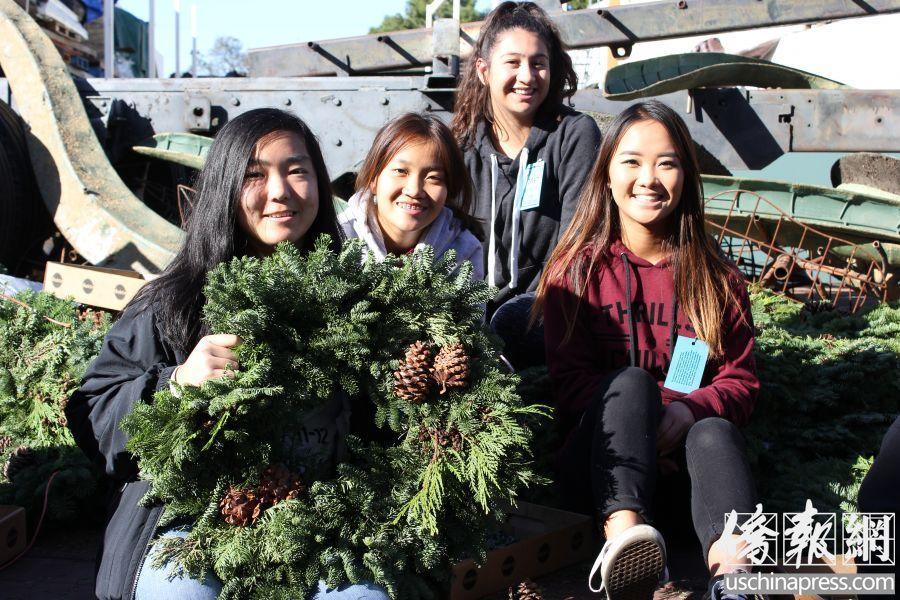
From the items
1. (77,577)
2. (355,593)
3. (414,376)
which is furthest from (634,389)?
(77,577)

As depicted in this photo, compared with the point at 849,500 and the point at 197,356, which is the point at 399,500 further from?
the point at 849,500

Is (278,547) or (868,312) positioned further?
(868,312)

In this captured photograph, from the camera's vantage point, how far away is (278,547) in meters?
1.76

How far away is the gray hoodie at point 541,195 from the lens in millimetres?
3619

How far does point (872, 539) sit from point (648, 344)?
84 centimetres

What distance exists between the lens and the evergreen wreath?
1772mm

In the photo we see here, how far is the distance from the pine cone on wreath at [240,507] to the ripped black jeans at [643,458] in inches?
35.2

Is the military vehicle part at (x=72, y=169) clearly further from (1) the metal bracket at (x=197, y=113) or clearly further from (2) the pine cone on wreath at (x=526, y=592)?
(2) the pine cone on wreath at (x=526, y=592)

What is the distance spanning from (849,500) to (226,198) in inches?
80.2

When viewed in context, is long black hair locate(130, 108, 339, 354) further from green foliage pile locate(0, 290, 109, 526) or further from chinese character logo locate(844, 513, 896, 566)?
chinese character logo locate(844, 513, 896, 566)

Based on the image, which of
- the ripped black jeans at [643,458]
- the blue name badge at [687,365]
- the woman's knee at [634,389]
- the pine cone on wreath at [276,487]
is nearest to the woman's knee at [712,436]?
the ripped black jeans at [643,458]

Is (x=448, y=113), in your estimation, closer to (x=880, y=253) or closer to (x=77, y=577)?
(x=880, y=253)

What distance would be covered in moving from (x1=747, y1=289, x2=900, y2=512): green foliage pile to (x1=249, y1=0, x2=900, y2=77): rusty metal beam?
2894 mm

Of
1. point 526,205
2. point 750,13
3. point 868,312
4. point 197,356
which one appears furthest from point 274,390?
point 750,13
